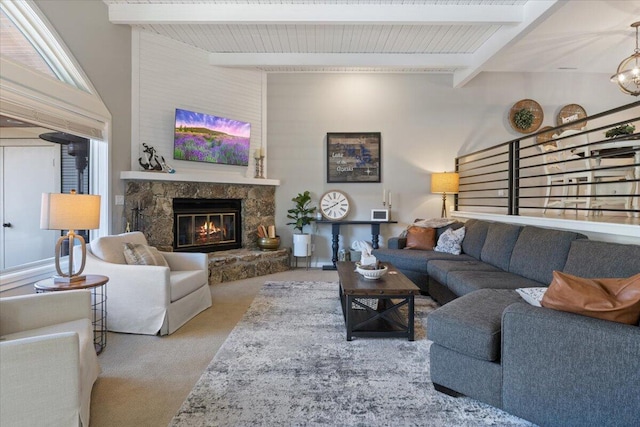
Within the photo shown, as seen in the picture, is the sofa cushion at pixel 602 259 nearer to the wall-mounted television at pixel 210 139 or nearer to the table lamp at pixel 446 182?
the table lamp at pixel 446 182

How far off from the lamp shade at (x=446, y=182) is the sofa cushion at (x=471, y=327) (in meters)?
3.28

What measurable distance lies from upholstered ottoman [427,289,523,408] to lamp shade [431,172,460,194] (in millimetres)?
3370

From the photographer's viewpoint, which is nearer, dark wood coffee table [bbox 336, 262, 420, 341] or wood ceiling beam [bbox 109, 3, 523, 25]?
dark wood coffee table [bbox 336, 262, 420, 341]

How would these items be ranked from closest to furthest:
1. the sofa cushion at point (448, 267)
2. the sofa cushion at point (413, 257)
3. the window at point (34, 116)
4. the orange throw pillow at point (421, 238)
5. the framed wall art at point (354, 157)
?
1. the window at point (34, 116)
2. the sofa cushion at point (448, 267)
3. the sofa cushion at point (413, 257)
4. the orange throw pillow at point (421, 238)
5. the framed wall art at point (354, 157)

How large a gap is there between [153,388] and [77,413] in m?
0.60

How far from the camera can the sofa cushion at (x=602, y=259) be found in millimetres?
2117

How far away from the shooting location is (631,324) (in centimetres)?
147

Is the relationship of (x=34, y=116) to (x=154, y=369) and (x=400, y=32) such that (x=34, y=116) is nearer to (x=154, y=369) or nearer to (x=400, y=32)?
(x=154, y=369)

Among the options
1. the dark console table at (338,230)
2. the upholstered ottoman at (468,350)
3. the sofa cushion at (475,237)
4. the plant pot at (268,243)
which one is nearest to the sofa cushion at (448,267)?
the sofa cushion at (475,237)

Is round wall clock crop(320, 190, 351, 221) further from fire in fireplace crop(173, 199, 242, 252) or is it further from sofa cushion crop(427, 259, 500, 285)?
sofa cushion crop(427, 259, 500, 285)

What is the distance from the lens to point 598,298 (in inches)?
59.7

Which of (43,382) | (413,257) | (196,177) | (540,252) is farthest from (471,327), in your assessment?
(196,177)

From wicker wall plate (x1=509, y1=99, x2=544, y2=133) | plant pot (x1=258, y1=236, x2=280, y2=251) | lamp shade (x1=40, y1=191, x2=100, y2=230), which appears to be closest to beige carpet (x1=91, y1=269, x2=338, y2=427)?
lamp shade (x1=40, y1=191, x2=100, y2=230)

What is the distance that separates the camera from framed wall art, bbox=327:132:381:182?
5598 millimetres
